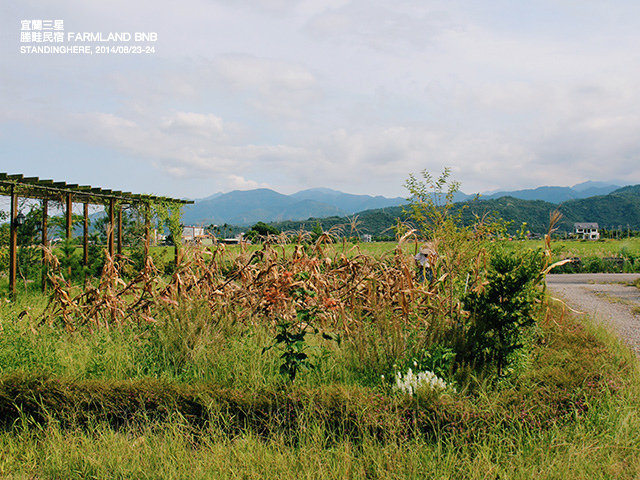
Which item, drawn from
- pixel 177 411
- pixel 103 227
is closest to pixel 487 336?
pixel 177 411

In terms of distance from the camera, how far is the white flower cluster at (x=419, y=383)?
2832mm

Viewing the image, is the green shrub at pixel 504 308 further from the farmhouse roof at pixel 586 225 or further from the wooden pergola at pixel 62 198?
the farmhouse roof at pixel 586 225

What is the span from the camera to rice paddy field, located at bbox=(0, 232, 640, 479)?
2498mm

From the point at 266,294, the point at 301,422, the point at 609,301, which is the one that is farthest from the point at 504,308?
the point at 609,301

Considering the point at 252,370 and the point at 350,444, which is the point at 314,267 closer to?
the point at 252,370

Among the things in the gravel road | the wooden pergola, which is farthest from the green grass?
the wooden pergola

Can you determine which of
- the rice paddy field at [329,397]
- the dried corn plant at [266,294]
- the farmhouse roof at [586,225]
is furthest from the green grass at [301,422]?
the farmhouse roof at [586,225]

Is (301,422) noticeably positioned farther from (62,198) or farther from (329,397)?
(62,198)

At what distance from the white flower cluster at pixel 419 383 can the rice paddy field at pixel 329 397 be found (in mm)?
11

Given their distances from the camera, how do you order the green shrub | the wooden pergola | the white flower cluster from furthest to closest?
1. the wooden pergola
2. the green shrub
3. the white flower cluster

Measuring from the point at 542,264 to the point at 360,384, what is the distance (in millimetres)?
1779

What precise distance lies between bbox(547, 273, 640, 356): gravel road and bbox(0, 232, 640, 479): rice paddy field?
202cm

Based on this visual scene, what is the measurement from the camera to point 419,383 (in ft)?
9.42

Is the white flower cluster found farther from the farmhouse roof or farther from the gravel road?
the farmhouse roof
